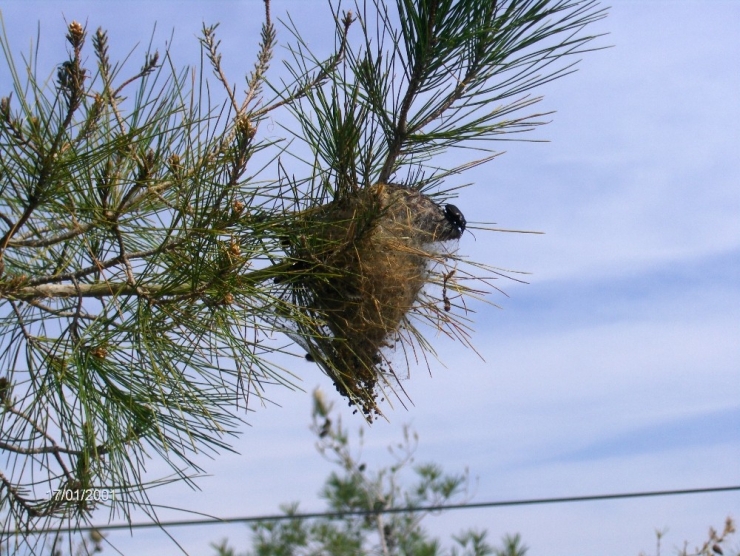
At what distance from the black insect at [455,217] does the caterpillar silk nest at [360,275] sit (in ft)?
0.13

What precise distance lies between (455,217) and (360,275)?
1.10 feet

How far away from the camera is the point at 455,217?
182 centimetres

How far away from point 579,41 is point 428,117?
323 millimetres

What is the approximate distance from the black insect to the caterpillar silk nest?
0.13 ft

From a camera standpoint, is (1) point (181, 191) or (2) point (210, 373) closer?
(1) point (181, 191)

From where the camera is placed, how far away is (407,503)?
7.48 meters

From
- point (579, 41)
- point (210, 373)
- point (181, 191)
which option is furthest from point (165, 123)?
point (579, 41)

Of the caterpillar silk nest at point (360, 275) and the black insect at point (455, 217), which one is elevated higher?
the black insect at point (455, 217)

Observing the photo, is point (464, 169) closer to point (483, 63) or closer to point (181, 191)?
point (483, 63)

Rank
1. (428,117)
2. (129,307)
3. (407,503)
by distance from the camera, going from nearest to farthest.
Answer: (129,307)
(428,117)
(407,503)

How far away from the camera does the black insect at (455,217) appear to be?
71.7 inches

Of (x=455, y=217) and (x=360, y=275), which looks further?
(x=455, y=217)

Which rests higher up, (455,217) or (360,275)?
(455,217)

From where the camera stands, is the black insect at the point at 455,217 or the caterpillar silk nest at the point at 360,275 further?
the black insect at the point at 455,217
